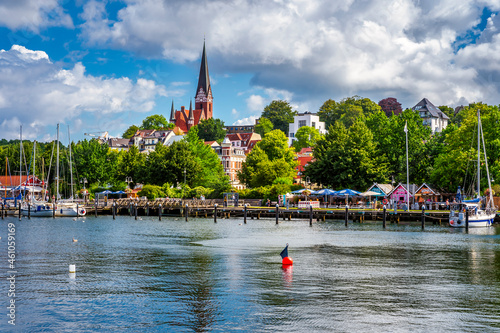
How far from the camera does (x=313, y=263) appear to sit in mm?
37969

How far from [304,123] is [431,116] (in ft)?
132

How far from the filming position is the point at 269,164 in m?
107

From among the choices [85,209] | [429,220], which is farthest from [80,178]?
[429,220]

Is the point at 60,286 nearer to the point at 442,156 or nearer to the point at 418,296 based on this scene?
the point at 418,296

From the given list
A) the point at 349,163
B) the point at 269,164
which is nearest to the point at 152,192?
the point at 269,164

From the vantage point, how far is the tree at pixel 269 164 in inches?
4186

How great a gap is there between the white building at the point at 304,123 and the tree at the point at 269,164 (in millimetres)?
62858

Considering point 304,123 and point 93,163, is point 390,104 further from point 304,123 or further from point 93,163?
point 93,163

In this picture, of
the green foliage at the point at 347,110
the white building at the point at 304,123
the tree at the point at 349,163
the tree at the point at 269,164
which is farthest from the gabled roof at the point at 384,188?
the white building at the point at 304,123

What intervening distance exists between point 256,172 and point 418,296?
8078cm

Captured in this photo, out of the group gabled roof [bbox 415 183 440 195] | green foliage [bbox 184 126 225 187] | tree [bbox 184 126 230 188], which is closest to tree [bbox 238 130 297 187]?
tree [bbox 184 126 230 188]

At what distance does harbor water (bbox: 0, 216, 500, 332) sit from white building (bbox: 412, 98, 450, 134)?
121m

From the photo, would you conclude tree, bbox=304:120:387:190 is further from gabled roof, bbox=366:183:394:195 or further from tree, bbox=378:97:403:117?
tree, bbox=378:97:403:117

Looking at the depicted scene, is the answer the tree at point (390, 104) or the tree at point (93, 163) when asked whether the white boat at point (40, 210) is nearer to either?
the tree at point (93, 163)
